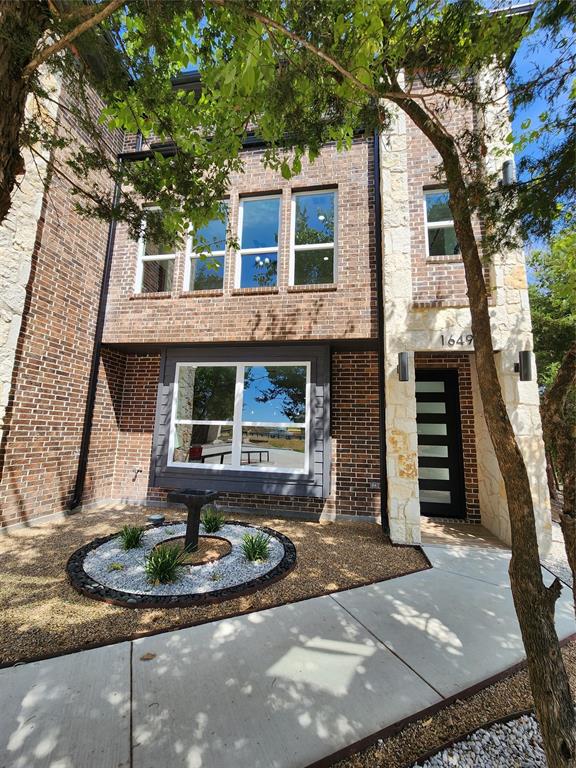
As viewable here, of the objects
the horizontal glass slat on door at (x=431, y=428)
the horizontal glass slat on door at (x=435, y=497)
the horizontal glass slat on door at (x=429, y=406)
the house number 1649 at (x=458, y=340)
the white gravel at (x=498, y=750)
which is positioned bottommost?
the white gravel at (x=498, y=750)

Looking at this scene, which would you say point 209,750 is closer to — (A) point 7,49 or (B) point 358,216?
(A) point 7,49

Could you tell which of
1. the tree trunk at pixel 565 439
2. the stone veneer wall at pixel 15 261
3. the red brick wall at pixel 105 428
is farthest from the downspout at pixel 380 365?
the red brick wall at pixel 105 428

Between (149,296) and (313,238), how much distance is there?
3286 mm

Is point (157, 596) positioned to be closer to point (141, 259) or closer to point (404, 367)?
point (404, 367)

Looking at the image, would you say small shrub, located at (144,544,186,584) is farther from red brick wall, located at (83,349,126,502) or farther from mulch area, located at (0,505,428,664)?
red brick wall, located at (83,349,126,502)

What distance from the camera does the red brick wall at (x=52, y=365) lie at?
5059 millimetres

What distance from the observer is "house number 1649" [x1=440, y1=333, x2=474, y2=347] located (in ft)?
16.0

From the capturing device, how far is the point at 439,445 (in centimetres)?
634

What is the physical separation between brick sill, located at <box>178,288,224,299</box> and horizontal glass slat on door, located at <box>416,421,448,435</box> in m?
4.51

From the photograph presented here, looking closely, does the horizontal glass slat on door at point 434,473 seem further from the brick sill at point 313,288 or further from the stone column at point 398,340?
the brick sill at point 313,288

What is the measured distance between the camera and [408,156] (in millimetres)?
5688

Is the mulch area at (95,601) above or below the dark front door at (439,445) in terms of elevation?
below

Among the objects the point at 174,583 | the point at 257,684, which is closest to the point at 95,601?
the point at 174,583

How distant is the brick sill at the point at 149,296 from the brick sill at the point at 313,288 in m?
2.35
